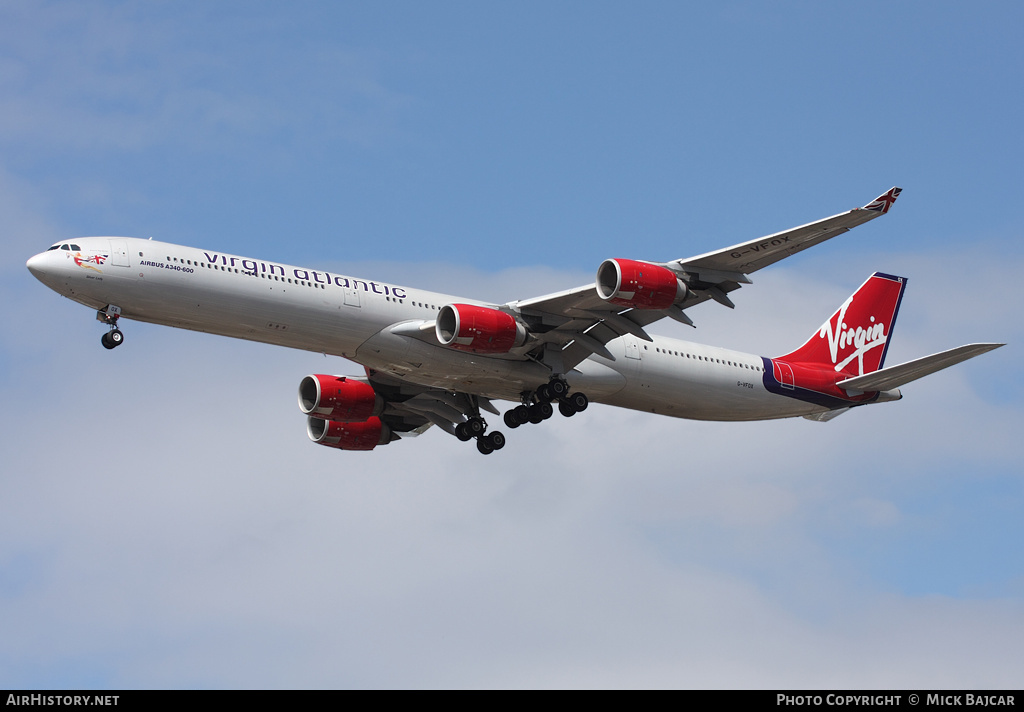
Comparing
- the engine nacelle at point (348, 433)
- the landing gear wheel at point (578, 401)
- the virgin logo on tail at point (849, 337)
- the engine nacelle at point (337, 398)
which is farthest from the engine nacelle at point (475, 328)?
the virgin logo on tail at point (849, 337)

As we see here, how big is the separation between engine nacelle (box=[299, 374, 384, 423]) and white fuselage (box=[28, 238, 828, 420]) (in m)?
4.51

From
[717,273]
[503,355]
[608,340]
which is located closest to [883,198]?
[717,273]

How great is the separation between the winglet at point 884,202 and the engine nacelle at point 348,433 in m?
22.6

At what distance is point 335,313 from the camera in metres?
40.8

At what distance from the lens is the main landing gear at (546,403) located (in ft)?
146

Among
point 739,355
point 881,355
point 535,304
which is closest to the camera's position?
point 535,304

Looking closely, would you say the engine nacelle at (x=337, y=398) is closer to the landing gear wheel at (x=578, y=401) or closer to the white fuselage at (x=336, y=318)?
the white fuselage at (x=336, y=318)

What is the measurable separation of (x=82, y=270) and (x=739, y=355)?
25.1 meters

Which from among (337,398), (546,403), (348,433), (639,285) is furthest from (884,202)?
(348,433)

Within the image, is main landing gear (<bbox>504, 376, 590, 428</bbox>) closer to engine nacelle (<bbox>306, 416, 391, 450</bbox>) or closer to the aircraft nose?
engine nacelle (<bbox>306, 416, 391, 450</bbox>)

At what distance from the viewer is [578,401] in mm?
44875

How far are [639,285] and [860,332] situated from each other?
17897mm
